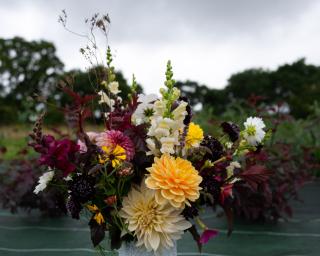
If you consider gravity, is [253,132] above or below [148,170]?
above

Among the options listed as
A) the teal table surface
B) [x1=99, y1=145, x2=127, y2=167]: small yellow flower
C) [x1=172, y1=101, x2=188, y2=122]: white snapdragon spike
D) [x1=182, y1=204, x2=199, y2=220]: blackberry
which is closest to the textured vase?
[x1=182, y1=204, x2=199, y2=220]: blackberry

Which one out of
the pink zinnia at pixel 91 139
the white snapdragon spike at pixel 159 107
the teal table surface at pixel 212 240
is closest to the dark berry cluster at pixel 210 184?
the white snapdragon spike at pixel 159 107

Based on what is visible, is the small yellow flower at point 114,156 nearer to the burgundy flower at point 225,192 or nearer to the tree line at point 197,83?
the burgundy flower at point 225,192

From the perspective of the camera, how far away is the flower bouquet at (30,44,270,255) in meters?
1.60

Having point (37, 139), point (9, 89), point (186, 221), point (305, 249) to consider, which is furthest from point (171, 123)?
point (9, 89)

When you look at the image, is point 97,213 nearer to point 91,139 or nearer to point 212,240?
point 91,139

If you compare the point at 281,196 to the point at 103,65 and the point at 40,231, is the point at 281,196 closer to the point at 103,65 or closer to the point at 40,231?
the point at 40,231

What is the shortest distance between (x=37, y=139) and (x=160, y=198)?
378mm

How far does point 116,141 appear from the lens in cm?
167

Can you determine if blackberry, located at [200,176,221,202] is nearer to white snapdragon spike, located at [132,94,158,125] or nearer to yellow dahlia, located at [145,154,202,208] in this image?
yellow dahlia, located at [145,154,202,208]

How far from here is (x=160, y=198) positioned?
1596mm

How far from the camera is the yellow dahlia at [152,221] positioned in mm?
1607

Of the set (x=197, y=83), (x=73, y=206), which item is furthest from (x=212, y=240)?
(x=197, y=83)

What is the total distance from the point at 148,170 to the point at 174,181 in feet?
0.25
